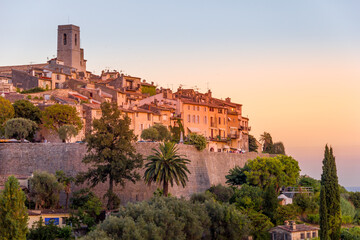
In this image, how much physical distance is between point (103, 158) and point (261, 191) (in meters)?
A: 15.3

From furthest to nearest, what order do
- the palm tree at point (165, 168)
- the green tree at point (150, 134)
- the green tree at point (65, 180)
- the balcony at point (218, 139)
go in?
the balcony at point (218, 139)
the green tree at point (150, 134)
the palm tree at point (165, 168)
the green tree at point (65, 180)

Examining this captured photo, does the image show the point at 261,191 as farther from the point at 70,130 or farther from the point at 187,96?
the point at 187,96

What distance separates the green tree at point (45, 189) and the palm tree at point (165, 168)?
7.63 m

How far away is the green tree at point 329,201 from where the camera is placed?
4748cm

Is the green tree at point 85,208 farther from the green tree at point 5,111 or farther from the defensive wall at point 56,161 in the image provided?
the green tree at point 5,111

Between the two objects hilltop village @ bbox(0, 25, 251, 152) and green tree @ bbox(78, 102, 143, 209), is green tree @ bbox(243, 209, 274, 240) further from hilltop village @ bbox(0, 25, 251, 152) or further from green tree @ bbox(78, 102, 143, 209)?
hilltop village @ bbox(0, 25, 251, 152)

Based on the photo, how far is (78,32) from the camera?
122000 mm

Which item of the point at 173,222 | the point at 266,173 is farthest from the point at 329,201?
the point at 173,222

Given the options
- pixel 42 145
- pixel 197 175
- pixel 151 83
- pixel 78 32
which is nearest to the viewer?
pixel 42 145

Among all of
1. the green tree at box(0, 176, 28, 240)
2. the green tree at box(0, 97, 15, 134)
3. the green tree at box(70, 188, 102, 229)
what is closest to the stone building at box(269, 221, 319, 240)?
the green tree at box(70, 188, 102, 229)

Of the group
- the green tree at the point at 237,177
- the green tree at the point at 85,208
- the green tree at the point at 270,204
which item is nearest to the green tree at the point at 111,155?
the green tree at the point at 85,208

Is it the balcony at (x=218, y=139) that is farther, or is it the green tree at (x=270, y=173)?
the balcony at (x=218, y=139)

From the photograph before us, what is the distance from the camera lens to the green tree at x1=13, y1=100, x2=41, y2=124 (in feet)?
224

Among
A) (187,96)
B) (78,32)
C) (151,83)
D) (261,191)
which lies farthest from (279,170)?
(78,32)
